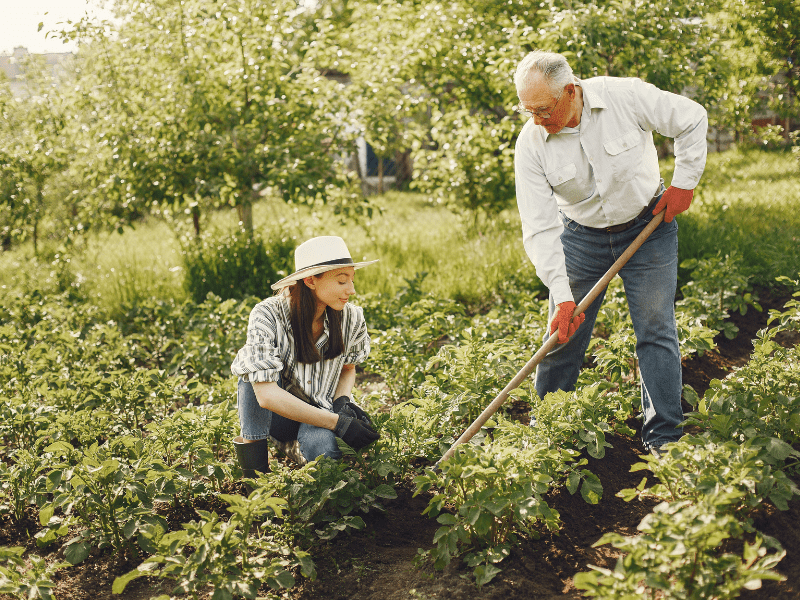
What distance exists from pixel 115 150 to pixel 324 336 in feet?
14.0

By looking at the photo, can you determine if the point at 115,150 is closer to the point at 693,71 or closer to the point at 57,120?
the point at 57,120

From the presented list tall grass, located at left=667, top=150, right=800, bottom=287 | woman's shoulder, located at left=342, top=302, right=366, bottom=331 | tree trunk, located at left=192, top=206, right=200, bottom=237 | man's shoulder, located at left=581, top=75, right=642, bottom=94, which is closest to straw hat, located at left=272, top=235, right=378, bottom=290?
woman's shoulder, located at left=342, top=302, right=366, bottom=331

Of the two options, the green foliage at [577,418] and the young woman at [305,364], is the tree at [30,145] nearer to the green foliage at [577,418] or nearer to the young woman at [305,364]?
the young woman at [305,364]

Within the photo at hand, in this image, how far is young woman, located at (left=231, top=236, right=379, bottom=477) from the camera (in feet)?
9.57

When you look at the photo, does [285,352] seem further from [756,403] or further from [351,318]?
[756,403]

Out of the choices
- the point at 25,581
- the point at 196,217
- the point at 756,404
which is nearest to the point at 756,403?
the point at 756,404

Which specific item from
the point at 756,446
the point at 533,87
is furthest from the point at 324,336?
the point at 756,446

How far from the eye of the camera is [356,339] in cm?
328

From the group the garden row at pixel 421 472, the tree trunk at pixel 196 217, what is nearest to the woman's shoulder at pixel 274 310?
the garden row at pixel 421 472

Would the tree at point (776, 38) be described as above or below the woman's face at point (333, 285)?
above

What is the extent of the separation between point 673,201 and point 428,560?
5.79ft

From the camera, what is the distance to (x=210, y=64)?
6.64 m

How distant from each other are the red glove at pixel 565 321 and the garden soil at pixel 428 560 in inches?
24.8

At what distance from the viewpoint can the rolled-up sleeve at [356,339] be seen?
325 cm
